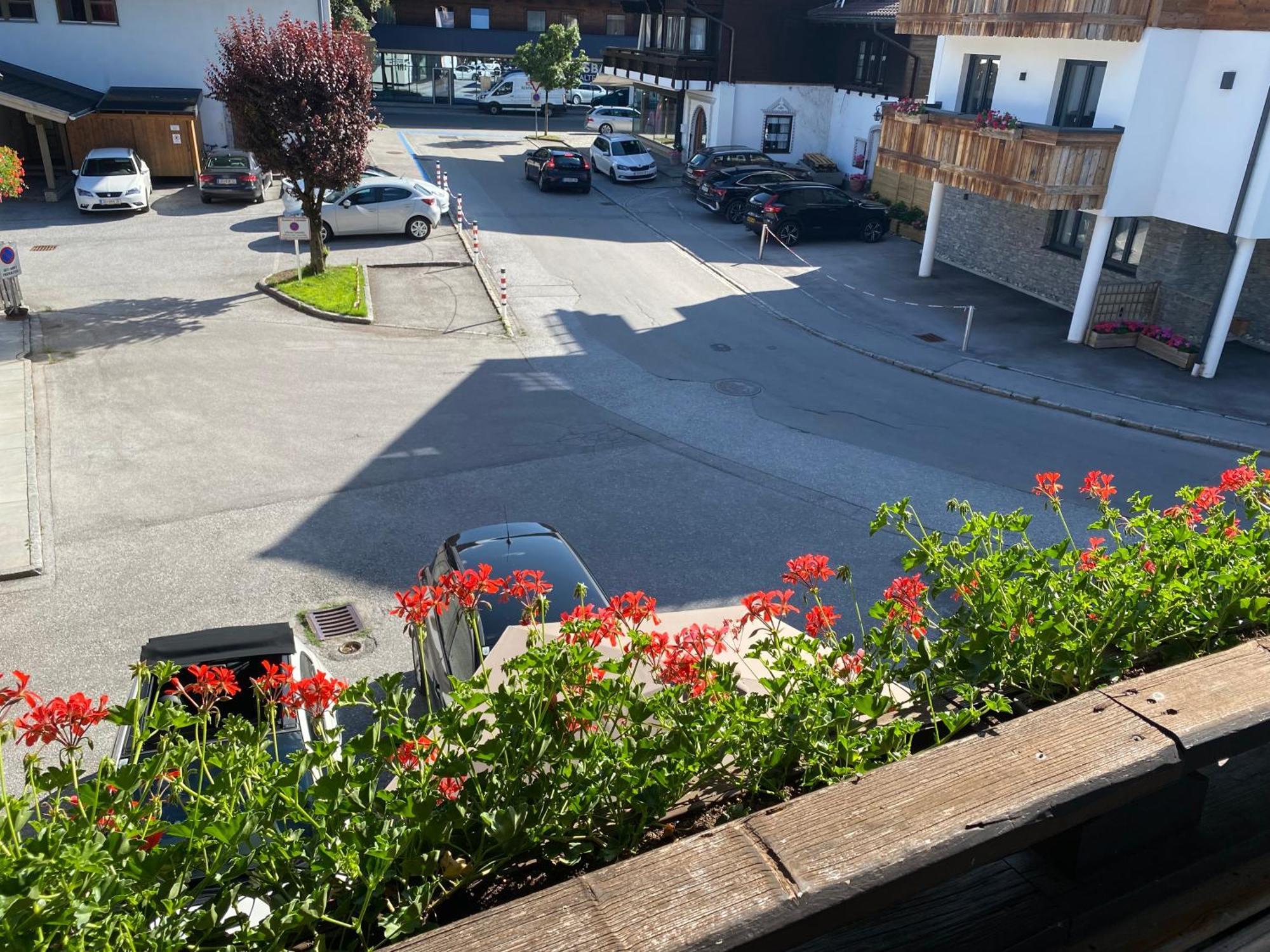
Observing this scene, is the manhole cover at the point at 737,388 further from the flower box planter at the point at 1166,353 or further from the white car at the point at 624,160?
the white car at the point at 624,160

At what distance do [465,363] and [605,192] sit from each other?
1896cm

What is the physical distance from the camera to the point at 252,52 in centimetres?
2008

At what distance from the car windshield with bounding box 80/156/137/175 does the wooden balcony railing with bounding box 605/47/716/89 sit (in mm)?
20492

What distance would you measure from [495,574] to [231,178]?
24614mm

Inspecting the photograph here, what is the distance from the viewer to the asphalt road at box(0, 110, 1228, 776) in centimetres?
1176

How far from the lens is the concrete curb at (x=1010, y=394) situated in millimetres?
16812

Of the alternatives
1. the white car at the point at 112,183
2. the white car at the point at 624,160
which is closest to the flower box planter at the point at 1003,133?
the white car at the point at 624,160

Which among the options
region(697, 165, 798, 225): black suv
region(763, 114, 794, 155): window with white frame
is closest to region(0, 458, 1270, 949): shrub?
region(697, 165, 798, 225): black suv

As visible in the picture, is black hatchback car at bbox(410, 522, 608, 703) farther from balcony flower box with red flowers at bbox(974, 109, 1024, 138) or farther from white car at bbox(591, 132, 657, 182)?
white car at bbox(591, 132, 657, 182)

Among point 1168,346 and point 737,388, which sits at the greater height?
point 1168,346

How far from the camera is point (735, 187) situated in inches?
1277

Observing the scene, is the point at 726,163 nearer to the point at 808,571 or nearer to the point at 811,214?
the point at 811,214

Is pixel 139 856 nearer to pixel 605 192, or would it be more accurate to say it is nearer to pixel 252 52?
pixel 252 52

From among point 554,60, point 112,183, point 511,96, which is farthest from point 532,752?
point 511,96
